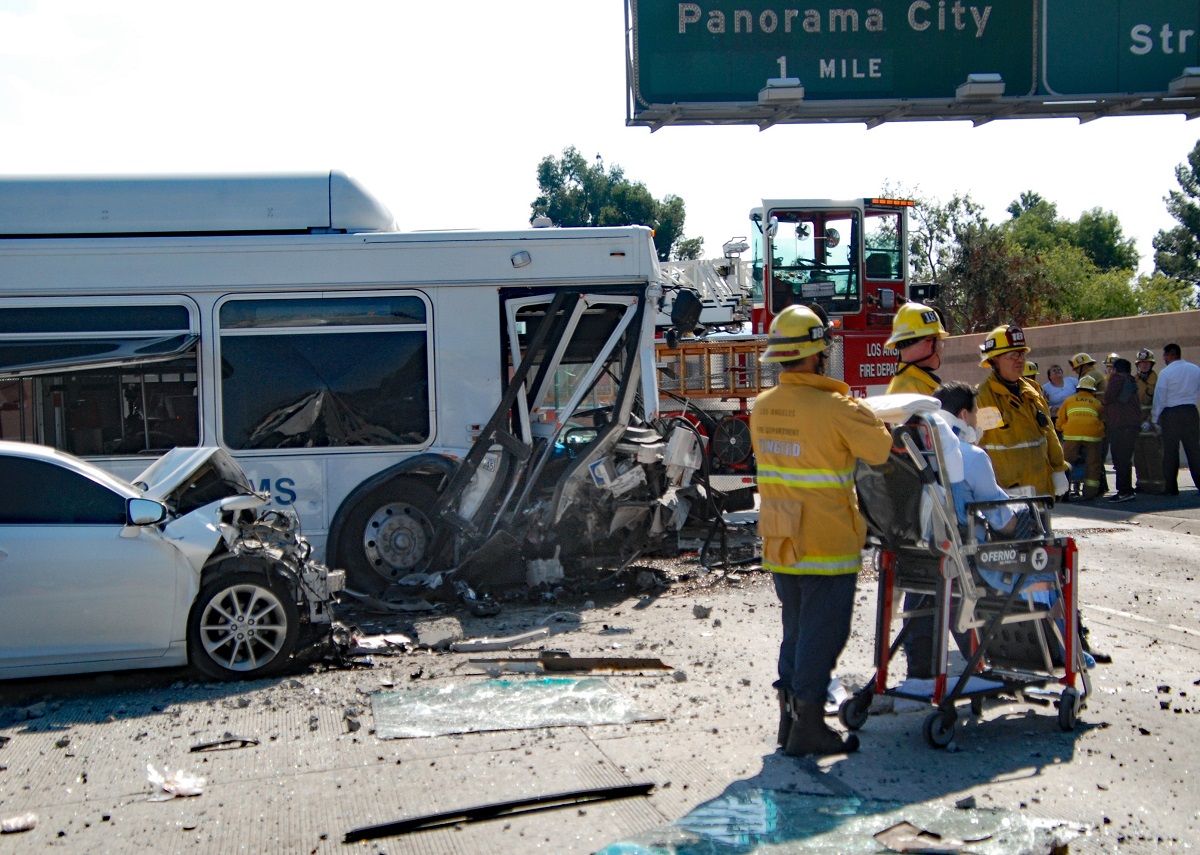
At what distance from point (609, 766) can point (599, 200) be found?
5931 cm

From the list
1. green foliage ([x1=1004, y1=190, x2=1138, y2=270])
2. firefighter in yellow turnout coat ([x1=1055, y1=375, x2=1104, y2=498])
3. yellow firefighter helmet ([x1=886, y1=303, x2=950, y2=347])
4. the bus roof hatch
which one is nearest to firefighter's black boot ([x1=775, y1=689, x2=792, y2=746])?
yellow firefighter helmet ([x1=886, y1=303, x2=950, y2=347])

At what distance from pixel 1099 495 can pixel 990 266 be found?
30.8 m

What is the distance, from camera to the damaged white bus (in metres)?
9.04

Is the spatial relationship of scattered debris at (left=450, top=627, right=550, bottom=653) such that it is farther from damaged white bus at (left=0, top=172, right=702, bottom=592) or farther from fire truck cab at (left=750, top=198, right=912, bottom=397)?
fire truck cab at (left=750, top=198, right=912, bottom=397)

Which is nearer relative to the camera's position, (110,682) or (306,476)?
(110,682)

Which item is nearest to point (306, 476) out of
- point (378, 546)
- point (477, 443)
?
point (378, 546)

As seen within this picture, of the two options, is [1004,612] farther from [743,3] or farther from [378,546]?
[743,3]

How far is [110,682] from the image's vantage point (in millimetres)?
6703

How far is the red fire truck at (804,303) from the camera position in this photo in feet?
50.5

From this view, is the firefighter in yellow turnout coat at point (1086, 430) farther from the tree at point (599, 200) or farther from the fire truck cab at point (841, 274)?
the tree at point (599, 200)

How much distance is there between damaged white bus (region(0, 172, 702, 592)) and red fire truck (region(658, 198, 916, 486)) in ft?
19.3

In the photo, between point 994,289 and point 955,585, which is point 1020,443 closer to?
point 955,585

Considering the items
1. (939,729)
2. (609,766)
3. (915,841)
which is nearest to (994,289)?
(939,729)

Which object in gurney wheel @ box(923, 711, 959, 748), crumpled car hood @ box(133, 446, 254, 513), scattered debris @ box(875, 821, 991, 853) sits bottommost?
scattered debris @ box(875, 821, 991, 853)
